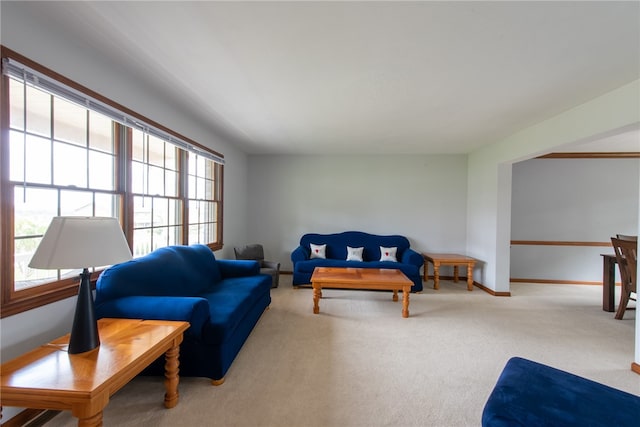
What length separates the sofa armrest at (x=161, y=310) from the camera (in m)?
1.79

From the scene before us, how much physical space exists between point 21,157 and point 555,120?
15.8 feet

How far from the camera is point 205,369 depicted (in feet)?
6.22

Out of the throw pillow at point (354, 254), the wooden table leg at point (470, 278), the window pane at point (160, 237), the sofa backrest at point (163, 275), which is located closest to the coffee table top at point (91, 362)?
the sofa backrest at point (163, 275)

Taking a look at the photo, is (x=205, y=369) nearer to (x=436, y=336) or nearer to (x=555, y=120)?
(x=436, y=336)

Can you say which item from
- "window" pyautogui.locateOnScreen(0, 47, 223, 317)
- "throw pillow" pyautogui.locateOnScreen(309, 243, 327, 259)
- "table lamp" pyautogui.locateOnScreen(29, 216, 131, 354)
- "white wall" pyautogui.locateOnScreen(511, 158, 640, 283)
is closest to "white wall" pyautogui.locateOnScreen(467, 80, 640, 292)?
"white wall" pyautogui.locateOnScreen(511, 158, 640, 283)

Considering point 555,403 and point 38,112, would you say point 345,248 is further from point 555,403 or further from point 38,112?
point 38,112

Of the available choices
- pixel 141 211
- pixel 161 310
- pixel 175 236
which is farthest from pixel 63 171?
pixel 175 236

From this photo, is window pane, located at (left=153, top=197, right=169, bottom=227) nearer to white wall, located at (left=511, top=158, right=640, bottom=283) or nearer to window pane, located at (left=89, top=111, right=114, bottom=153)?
window pane, located at (left=89, top=111, right=114, bottom=153)

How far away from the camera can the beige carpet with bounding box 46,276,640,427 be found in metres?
1.63

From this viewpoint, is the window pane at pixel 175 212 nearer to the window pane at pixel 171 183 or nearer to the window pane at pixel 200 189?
the window pane at pixel 171 183

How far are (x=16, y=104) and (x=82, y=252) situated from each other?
1110mm

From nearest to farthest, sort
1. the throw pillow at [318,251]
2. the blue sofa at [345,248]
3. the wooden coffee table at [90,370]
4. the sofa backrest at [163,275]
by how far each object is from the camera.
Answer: the wooden coffee table at [90,370] < the sofa backrest at [163,275] < the blue sofa at [345,248] < the throw pillow at [318,251]

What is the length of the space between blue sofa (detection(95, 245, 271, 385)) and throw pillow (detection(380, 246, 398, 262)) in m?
2.65

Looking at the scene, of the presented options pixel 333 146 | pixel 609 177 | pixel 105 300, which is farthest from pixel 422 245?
pixel 105 300
